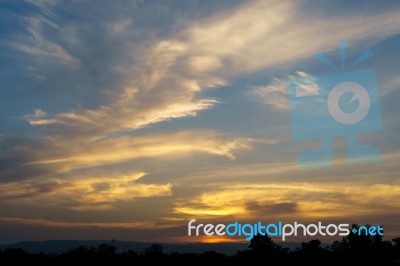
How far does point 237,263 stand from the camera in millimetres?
98188

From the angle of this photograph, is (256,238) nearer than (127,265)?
No

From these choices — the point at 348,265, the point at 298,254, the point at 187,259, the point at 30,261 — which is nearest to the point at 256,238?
the point at 298,254

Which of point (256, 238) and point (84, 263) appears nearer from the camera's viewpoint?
point (84, 263)

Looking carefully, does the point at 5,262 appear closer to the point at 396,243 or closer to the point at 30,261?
the point at 30,261

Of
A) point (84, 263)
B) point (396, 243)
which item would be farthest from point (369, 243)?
point (84, 263)

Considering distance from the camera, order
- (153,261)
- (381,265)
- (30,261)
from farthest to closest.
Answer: (153,261) < (30,261) < (381,265)

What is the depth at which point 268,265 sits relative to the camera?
9781 centimetres

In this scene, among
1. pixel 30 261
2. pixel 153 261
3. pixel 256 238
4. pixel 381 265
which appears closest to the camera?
pixel 381 265

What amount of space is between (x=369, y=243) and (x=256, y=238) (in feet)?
96.6

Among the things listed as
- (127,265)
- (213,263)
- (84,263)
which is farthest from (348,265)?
(84,263)

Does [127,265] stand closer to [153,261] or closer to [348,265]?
[153,261]

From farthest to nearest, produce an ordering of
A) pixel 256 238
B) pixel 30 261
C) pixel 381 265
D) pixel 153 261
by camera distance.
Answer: pixel 256 238, pixel 153 261, pixel 30 261, pixel 381 265

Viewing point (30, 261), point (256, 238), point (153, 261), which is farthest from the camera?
point (256, 238)

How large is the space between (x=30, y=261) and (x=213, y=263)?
3439 cm
